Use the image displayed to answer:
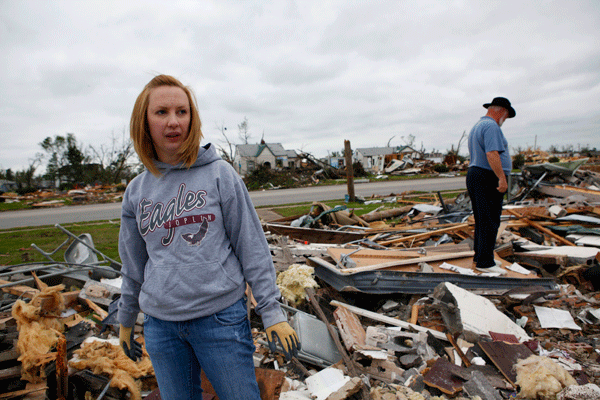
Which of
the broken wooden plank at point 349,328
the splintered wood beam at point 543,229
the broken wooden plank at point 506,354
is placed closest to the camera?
the broken wooden plank at point 506,354

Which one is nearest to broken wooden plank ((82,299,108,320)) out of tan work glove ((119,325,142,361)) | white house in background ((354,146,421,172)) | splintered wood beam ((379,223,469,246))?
tan work glove ((119,325,142,361))

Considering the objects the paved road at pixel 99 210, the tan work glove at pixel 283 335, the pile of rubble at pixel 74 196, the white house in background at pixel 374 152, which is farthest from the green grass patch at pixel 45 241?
the white house in background at pixel 374 152

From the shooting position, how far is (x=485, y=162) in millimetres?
3951

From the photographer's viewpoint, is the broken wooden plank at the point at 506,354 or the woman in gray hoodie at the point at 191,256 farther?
the broken wooden plank at the point at 506,354

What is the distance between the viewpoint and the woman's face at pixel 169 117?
4.77 feet

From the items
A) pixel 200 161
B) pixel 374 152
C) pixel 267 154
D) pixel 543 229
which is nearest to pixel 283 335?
pixel 200 161

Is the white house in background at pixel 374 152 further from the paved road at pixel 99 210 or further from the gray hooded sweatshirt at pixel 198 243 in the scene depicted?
the gray hooded sweatshirt at pixel 198 243

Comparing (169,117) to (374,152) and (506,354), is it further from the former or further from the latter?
(374,152)

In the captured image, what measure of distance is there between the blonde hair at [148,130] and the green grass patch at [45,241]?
5.39 metres

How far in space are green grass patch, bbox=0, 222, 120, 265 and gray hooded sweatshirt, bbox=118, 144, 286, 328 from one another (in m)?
5.39

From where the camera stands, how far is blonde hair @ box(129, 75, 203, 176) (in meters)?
1.48

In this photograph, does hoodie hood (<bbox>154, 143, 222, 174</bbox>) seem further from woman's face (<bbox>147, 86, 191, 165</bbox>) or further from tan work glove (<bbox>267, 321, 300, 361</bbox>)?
tan work glove (<bbox>267, 321, 300, 361</bbox>)

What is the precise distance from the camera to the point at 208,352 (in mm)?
1377

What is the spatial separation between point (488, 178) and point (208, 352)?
3.70 meters
